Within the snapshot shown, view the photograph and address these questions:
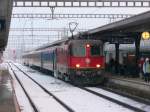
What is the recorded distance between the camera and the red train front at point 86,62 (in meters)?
32.2

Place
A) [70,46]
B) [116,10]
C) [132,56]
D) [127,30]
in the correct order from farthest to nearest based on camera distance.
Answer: [116,10] < [132,56] < [127,30] < [70,46]

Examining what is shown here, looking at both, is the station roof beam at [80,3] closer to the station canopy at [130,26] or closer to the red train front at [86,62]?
the station canopy at [130,26]

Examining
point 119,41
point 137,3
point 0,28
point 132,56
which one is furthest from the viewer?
point 132,56

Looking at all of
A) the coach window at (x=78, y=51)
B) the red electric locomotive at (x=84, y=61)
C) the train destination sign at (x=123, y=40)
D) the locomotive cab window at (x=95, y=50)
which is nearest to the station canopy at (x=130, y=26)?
the train destination sign at (x=123, y=40)

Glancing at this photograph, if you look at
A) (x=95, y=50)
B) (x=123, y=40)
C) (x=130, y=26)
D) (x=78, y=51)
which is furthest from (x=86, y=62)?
(x=123, y=40)

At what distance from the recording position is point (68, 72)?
3278cm

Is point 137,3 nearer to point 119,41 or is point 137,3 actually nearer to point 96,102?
point 119,41

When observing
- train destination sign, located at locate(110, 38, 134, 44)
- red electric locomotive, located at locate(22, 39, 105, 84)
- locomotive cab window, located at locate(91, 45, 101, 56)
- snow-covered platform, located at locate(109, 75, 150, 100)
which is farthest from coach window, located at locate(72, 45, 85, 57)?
train destination sign, located at locate(110, 38, 134, 44)

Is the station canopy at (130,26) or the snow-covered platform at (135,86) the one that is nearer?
the snow-covered platform at (135,86)

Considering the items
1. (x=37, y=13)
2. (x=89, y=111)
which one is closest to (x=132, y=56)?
(x=37, y=13)

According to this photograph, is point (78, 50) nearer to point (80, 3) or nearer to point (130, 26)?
point (130, 26)

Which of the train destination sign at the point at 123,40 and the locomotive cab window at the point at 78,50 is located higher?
the train destination sign at the point at 123,40

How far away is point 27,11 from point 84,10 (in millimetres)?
5971

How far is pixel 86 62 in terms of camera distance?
32.6 meters
